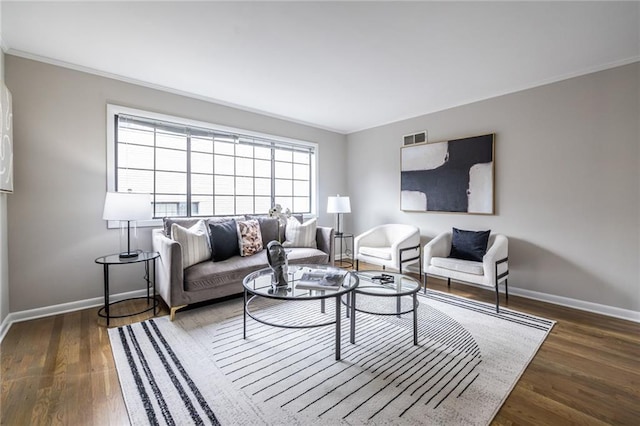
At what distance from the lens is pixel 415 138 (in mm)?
4402

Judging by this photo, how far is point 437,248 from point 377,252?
80 centimetres

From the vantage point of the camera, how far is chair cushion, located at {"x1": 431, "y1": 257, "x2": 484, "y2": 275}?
9.83 ft

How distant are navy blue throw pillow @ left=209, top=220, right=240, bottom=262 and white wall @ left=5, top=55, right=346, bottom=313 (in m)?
0.84

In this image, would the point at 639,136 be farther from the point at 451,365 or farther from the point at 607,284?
the point at 451,365

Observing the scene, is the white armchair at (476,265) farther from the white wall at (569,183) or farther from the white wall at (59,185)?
the white wall at (59,185)

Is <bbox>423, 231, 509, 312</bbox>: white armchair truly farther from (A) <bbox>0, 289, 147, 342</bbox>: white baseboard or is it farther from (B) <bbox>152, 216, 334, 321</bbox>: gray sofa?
Answer: (A) <bbox>0, 289, 147, 342</bbox>: white baseboard

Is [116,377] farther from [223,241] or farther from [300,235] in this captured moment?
[300,235]

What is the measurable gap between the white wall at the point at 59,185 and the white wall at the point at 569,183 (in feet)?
14.2

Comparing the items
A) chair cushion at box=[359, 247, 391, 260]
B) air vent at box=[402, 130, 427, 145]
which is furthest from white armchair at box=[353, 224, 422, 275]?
air vent at box=[402, 130, 427, 145]

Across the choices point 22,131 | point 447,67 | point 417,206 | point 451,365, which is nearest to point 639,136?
point 447,67

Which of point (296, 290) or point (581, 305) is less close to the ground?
point (296, 290)

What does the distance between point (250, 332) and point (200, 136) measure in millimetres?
2680

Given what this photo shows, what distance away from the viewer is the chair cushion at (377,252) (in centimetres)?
384

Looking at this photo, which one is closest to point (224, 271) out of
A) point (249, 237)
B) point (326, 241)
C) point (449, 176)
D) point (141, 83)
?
point (249, 237)
